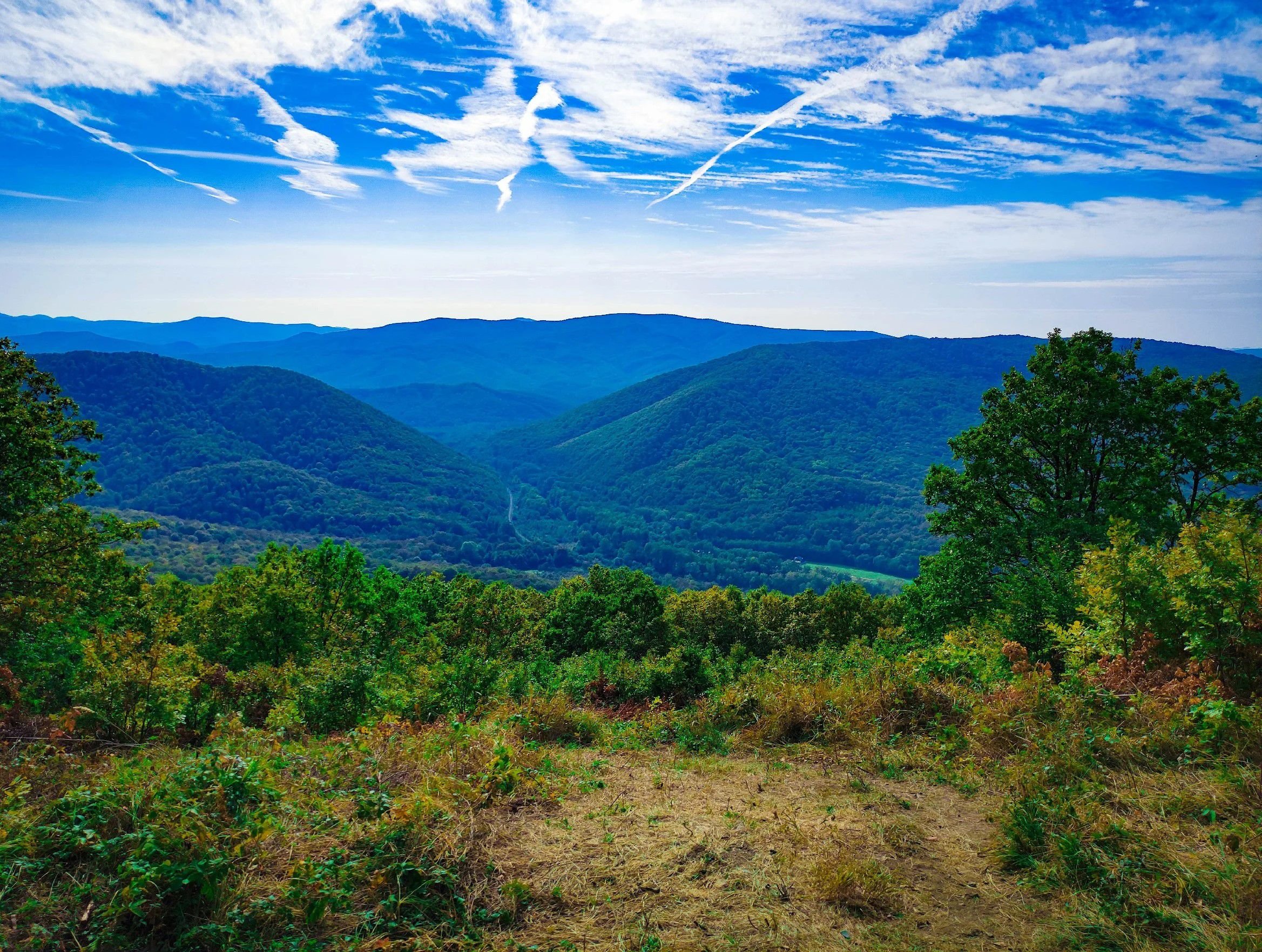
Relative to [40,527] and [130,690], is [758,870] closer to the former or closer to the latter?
[130,690]

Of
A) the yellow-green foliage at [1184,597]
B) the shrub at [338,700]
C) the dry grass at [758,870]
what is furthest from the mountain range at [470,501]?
the dry grass at [758,870]

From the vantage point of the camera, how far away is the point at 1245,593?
19.8ft

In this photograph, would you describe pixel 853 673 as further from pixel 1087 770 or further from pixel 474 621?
pixel 474 621

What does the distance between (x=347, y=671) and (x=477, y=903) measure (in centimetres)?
655

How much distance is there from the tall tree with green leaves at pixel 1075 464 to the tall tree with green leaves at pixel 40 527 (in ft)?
62.5

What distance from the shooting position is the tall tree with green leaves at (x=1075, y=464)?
52.7 ft

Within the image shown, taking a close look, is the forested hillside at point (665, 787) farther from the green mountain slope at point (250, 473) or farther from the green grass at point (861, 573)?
the green mountain slope at point (250, 473)

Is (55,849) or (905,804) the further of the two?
(905,804)

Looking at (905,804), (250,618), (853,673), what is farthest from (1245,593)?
(250,618)

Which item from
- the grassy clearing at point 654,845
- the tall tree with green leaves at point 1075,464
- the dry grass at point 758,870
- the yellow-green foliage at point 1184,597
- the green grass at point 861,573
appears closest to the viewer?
the grassy clearing at point 654,845

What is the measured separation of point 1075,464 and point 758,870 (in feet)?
54.6

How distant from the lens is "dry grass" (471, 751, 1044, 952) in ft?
14.5

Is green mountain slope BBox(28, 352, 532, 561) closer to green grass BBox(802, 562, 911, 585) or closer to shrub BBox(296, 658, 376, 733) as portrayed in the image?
green grass BBox(802, 562, 911, 585)

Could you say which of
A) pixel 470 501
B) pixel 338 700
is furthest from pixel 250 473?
pixel 338 700
